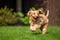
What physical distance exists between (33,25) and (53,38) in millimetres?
692

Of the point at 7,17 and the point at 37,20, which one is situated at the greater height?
the point at 37,20

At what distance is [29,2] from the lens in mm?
17891

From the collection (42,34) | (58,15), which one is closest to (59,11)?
(58,15)

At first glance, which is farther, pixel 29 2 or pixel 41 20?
pixel 29 2

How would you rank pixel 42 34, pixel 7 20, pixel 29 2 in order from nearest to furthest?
1. pixel 42 34
2. pixel 7 20
3. pixel 29 2

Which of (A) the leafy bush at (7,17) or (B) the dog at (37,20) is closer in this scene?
(B) the dog at (37,20)

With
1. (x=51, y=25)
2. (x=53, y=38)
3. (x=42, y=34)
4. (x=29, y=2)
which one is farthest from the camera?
(x=29, y=2)

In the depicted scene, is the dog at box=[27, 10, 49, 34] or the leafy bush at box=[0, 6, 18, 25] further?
the leafy bush at box=[0, 6, 18, 25]

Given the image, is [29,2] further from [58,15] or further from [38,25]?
[38,25]

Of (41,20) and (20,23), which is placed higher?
(41,20)

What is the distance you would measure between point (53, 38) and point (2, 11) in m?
7.11

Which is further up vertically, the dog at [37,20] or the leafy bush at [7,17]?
the dog at [37,20]

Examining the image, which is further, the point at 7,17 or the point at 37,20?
the point at 7,17

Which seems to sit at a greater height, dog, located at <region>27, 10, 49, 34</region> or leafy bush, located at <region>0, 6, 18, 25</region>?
dog, located at <region>27, 10, 49, 34</region>
